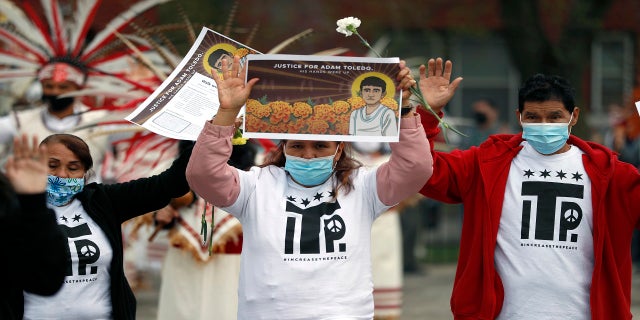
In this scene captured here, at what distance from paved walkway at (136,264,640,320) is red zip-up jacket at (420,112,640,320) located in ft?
17.7

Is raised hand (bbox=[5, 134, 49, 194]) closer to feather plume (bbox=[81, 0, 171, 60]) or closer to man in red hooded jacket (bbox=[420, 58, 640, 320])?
man in red hooded jacket (bbox=[420, 58, 640, 320])

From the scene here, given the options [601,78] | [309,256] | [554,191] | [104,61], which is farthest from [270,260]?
[601,78]

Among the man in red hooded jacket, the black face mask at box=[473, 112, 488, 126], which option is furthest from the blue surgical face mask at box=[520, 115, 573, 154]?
the black face mask at box=[473, 112, 488, 126]

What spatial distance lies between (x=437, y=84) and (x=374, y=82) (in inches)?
16.9

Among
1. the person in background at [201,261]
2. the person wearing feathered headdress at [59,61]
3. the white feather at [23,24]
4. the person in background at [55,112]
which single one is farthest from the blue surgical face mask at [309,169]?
the white feather at [23,24]

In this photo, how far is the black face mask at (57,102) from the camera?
7992 mm

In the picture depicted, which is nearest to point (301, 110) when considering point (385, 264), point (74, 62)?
point (74, 62)

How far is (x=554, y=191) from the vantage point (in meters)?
5.46

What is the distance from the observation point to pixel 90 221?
5.36m

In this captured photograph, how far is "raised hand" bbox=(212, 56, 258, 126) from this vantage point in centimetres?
498

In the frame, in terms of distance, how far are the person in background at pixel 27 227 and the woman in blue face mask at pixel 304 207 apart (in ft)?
3.74

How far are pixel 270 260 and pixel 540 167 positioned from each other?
1.33 meters

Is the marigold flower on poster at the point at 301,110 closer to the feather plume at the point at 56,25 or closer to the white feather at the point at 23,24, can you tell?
the feather plume at the point at 56,25

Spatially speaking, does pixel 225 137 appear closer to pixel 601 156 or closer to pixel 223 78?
pixel 223 78
